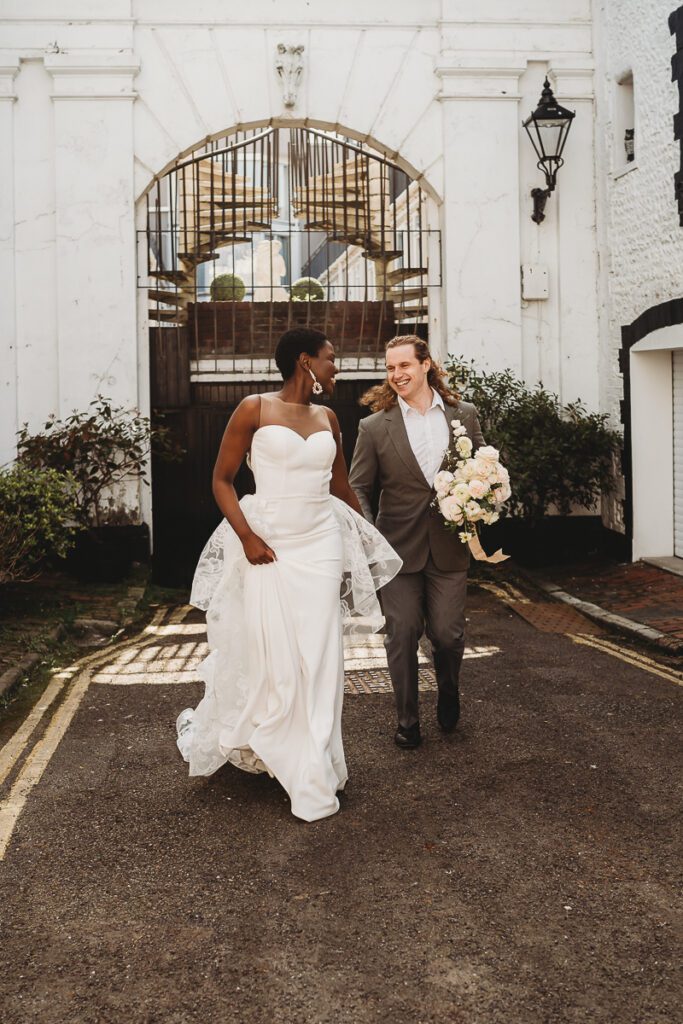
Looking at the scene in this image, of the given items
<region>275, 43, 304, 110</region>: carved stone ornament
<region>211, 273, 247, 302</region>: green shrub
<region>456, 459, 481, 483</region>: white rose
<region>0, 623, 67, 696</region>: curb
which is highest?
<region>275, 43, 304, 110</region>: carved stone ornament

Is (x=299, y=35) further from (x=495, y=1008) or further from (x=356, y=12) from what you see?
(x=495, y=1008)

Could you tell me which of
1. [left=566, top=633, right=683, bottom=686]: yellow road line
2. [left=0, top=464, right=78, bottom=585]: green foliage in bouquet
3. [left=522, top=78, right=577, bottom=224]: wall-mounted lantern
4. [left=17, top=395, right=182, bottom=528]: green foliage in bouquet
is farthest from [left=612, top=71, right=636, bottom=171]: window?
[left=0, top=464, right=78, bottom=585]: green foliage in bouquet

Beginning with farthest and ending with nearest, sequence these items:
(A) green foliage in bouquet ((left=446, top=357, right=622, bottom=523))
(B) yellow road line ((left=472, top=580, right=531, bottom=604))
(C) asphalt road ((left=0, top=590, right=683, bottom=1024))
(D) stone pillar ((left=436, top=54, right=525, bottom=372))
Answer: (D) stone pillar ((left=436, top=54, right=525, bottom=372))
(A) green foliage in bouquet ((left=446, top=357, right=622, bottom=523))
(B) yellow road line ((left=472, top=580, right=531, bottom=604))
(C) asphalt road ((left=0, top=590, right=683, bottom=1024))

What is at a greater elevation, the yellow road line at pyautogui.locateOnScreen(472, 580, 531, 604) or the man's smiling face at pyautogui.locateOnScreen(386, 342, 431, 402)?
the man's smiling face at pyautogui.locateOnScreen(386, 342, 431, 402)

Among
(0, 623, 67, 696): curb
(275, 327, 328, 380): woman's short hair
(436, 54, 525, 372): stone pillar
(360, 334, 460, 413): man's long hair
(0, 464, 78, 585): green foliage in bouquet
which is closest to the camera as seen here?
(275, 327, 328, 380): woman's short hair

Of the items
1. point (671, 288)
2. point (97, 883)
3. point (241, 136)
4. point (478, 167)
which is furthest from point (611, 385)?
point (241, 136)

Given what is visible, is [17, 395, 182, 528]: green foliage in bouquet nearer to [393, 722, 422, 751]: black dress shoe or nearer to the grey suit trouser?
the grey suit trouser

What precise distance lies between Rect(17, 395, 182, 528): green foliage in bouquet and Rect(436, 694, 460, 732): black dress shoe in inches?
264

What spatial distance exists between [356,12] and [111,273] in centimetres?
405

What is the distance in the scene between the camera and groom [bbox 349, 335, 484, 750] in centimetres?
618

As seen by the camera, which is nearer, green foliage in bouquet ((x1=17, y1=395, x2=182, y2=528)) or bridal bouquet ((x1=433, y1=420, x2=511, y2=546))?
bridal bouquet ((x1=433, y1=420, x2=511, y2=546))

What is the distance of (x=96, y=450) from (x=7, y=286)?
7.03 ft

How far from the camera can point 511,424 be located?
41.7 ft

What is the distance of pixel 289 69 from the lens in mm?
13023
